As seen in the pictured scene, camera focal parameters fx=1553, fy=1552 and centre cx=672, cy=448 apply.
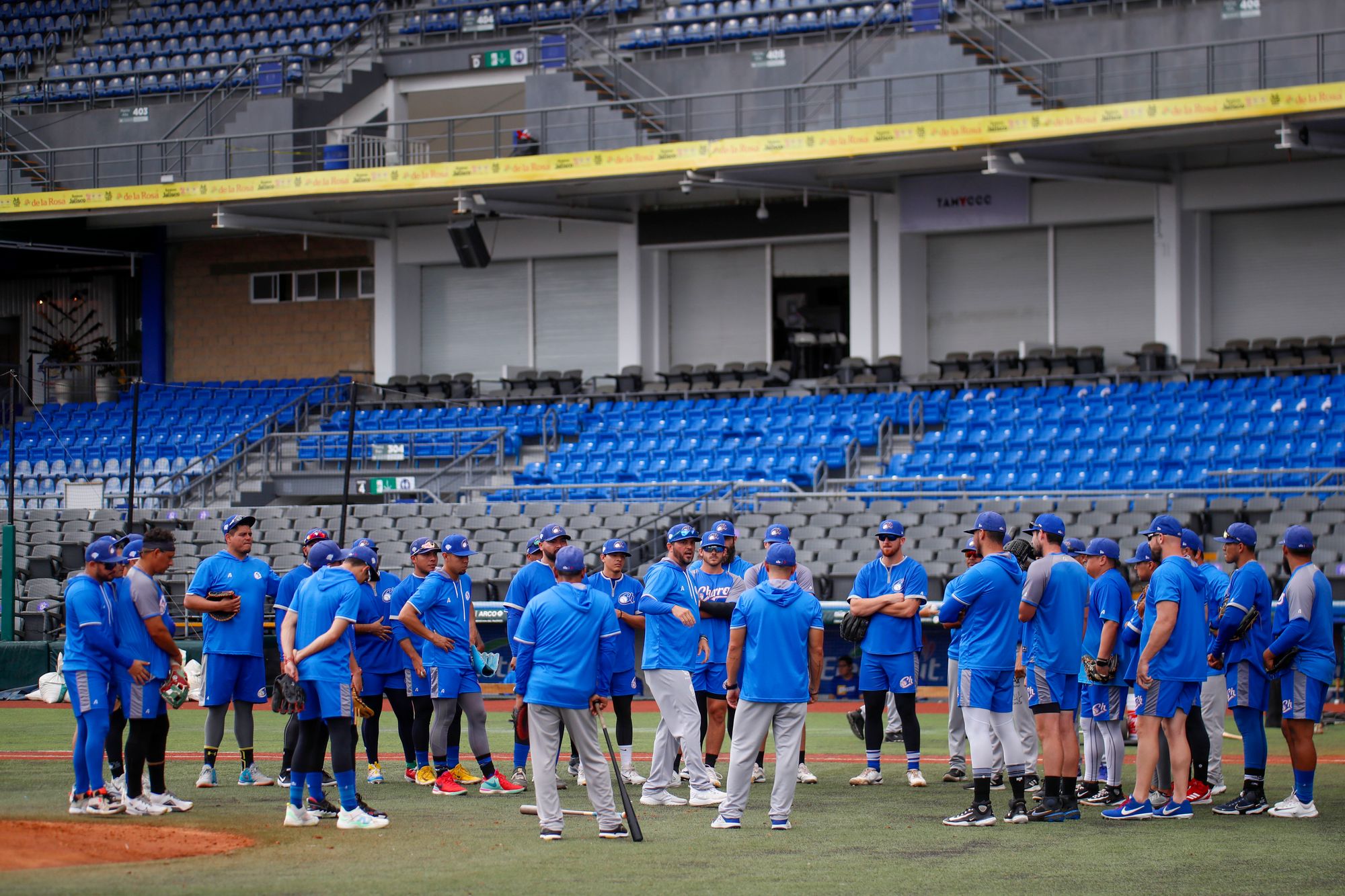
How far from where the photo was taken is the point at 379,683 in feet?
36.5

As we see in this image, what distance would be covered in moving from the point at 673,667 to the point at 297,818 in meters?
2.56

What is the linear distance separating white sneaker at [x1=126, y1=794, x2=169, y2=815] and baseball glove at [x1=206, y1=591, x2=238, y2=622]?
1.47m

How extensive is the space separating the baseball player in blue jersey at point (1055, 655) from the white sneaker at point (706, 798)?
2041 mm

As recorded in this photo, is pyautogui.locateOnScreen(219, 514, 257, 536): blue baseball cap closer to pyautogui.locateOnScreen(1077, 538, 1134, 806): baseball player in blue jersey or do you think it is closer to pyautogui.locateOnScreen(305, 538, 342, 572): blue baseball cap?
pyautogui.locateOnScreen(305, 538, 342, 572): blue baseball cap

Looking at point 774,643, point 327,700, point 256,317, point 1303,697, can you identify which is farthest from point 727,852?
point 256,317

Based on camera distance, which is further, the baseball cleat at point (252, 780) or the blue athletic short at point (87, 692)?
the baseball cleat at point (252, 780)

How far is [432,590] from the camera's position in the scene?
10602 millimetres

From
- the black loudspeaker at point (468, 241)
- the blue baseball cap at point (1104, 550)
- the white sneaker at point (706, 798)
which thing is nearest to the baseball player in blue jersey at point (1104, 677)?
the blue baseball cap at point (1104, 550)

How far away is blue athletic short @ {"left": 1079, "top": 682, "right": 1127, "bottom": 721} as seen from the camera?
1010 centimetres

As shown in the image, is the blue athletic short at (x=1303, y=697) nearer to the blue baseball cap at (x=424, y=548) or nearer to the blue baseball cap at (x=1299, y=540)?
the blue baseball cap at (x=1299, y=540)

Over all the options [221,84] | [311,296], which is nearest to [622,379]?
[311,296]

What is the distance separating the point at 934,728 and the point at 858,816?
6.45 m

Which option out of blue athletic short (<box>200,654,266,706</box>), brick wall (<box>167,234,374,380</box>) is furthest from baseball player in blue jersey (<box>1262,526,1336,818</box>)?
brick wall (<box>167,234,374,380</box>)

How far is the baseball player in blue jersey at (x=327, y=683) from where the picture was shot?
9.13m
